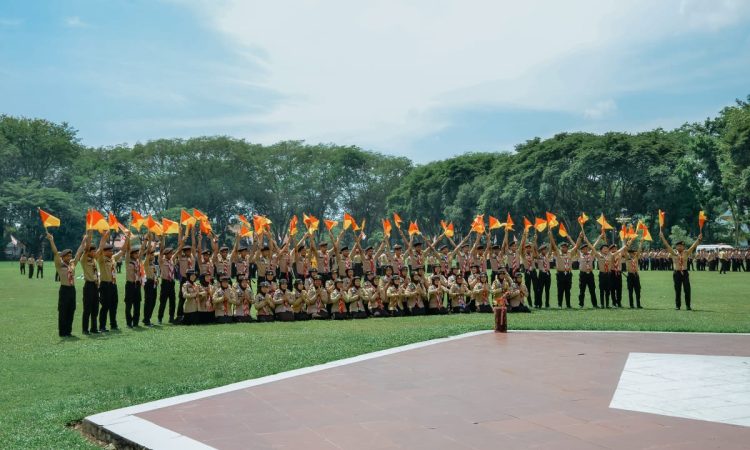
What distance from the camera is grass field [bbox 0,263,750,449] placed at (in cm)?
660

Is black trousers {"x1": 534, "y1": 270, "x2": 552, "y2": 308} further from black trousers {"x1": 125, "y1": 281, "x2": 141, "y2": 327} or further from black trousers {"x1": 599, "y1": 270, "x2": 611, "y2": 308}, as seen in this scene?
black trousers {"x1": 125, "y1": 281, "x2": 141, "y2": 327}

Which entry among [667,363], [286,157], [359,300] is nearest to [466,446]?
[667,363]

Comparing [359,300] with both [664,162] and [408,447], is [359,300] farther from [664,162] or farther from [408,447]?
[664,162]

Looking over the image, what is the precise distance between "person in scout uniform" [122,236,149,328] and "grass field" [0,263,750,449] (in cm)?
53

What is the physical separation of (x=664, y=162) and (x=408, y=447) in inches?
1838

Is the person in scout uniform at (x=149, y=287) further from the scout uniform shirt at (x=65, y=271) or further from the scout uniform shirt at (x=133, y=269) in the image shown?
the scout uniform shirt at (x=65, y=271)

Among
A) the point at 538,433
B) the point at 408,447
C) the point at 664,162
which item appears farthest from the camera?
the point at 664,162

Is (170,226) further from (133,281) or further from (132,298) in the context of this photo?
(132,298)


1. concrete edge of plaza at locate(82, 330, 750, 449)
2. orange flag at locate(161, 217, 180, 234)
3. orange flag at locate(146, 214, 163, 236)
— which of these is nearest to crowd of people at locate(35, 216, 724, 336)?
orange flag at locate(146, 214, 163, 236)

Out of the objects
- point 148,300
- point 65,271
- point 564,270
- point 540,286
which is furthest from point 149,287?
point 564,270

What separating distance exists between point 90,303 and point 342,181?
56.7 m

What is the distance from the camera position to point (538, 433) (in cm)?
564

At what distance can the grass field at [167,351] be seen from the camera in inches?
260

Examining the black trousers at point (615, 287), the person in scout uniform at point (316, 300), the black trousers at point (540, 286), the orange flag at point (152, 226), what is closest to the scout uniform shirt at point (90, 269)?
the orange flag at point (152, 226)
